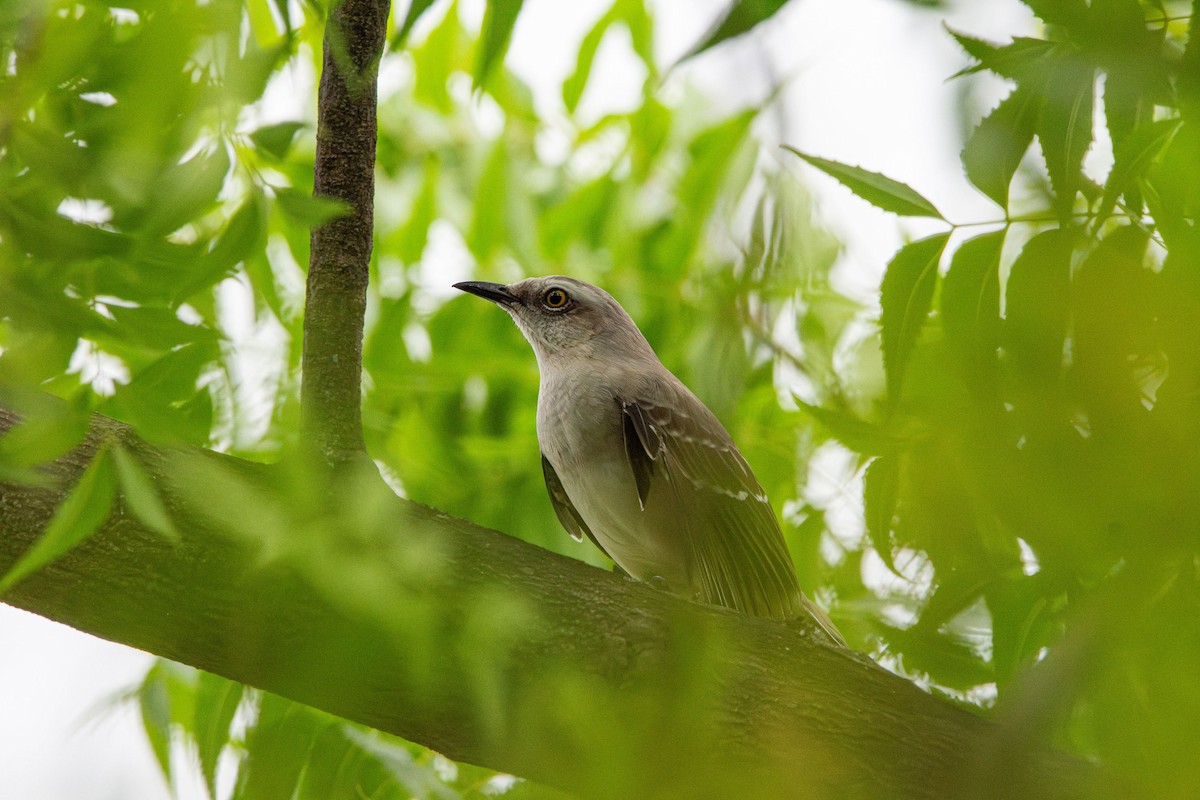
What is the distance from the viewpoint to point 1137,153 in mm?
1619

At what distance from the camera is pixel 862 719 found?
3109 millimetres

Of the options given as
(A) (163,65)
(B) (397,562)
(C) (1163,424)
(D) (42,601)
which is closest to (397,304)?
(D) (42,601)

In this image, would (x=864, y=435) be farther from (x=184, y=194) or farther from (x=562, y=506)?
(x=562, y=506)

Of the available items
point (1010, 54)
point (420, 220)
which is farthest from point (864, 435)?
point (420, 220)

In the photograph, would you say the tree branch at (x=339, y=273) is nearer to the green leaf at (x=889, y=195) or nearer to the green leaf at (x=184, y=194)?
the green leaf at (x=184, y=194)

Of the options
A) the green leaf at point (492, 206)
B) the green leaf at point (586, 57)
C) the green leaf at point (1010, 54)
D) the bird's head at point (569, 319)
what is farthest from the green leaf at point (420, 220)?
the green leaf at point (1010, 54)

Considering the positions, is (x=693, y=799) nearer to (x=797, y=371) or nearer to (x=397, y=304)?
(x=797, y=371)

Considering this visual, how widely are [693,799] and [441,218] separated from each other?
461 cm

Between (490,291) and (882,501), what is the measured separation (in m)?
4.58

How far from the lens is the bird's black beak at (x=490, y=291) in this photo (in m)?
5.39

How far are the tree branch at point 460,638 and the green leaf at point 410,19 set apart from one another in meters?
0.83

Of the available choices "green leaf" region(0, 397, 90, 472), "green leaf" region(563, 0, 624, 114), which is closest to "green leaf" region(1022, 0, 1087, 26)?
"green leaf" region(0, 397, 90, 472)

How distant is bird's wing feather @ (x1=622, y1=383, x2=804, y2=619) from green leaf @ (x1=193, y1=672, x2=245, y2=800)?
2.41 metres

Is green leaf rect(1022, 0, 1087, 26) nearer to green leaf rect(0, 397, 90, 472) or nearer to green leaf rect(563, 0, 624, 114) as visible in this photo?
green leaf rect(0, 397, 90, 472)
